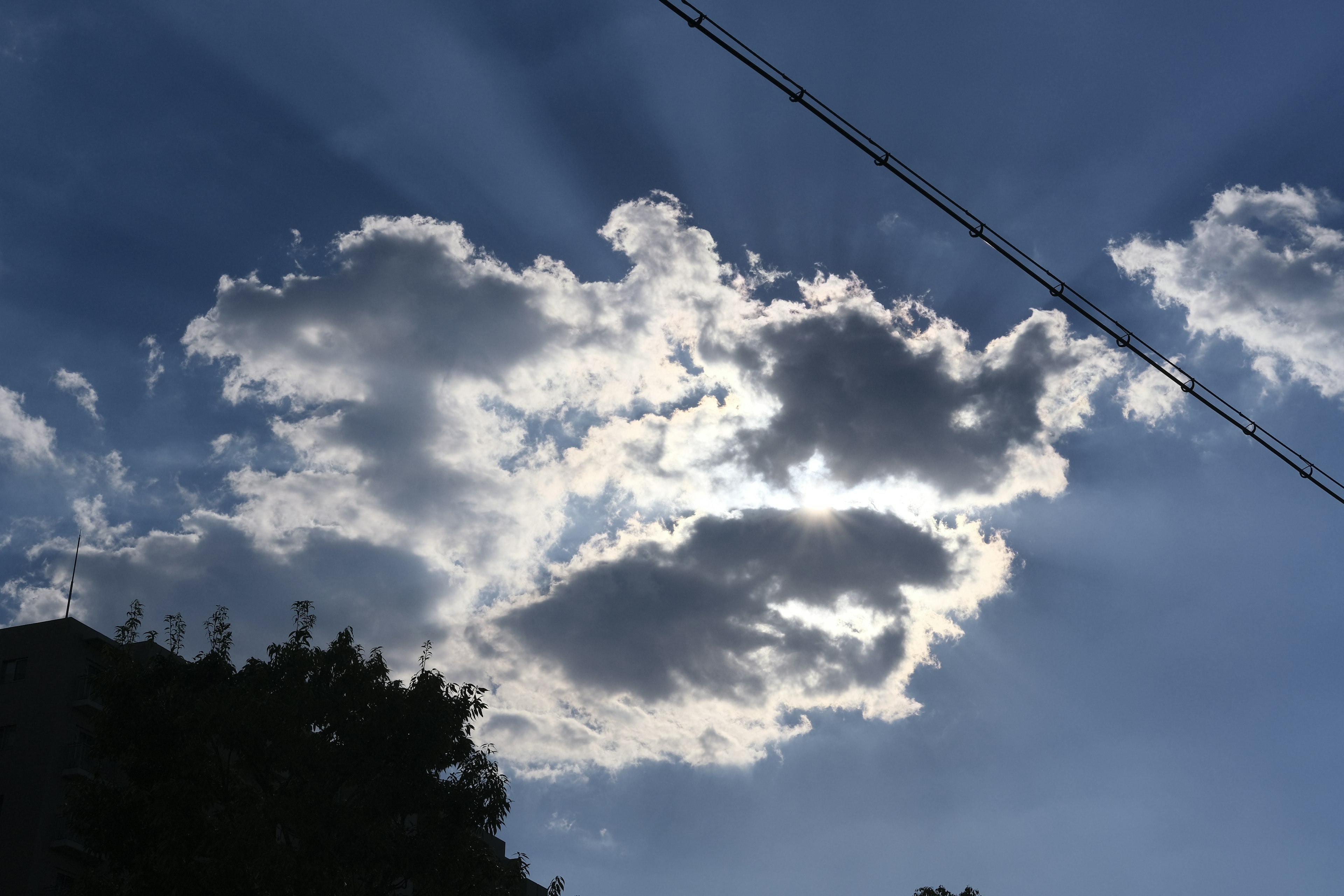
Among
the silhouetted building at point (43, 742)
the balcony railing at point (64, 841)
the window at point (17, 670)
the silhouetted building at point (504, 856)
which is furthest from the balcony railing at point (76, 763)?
the silhouetted building at point (504, 856)

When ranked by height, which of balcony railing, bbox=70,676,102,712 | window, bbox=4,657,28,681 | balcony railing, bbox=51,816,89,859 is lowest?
balcony railing, bbox=51,816,89,859

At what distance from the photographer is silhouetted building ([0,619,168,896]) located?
125 ft

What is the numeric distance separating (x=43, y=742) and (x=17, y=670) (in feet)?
11.9

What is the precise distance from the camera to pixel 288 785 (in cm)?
2188

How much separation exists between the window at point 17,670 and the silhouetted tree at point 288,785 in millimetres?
23121

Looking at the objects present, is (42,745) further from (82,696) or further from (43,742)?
(82,696)

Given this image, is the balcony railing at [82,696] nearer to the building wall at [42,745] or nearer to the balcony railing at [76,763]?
the building wall at [42,745]

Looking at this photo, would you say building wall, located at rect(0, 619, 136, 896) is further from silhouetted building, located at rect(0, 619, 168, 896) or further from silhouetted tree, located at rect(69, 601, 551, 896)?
silhouetted tree, located at rect(69, 601, 551, 896)

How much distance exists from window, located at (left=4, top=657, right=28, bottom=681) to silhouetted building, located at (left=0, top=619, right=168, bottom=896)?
32mm

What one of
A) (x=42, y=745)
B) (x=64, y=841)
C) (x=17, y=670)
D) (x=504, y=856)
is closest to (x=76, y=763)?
(x=42, y=745)

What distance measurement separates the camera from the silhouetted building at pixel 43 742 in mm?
38094

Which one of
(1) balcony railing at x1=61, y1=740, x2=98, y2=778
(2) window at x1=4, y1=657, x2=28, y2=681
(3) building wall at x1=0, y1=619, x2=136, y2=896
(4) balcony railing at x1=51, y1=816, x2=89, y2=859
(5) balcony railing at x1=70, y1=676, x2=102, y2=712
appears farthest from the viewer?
(2) window at x1=4, y1=657, x2=28, y2=681

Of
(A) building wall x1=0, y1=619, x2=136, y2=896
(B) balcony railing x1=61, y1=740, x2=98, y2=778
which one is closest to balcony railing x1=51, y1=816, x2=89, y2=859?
(A) building wall x1=0, y1=619, x2=136, y2=896

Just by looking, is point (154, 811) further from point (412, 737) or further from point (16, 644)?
point (16, 644)
